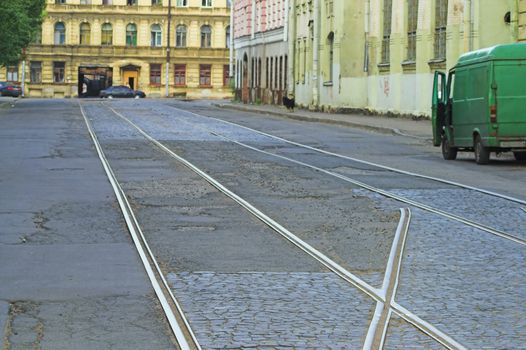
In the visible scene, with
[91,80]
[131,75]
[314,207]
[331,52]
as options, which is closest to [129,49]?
[131,75]

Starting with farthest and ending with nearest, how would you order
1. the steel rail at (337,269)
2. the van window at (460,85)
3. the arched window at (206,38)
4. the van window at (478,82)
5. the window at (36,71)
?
the arched window at (206,38), the window at (36,71), the van window at (460,85), the van window at (478,82), the steel rail at (337,269)

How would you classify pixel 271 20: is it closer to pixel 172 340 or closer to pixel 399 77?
pixel 399 77

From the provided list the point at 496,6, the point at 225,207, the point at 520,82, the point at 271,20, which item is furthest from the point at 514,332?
the point at 271,20

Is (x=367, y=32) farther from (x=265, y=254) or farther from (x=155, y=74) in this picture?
(x=155, y=74)

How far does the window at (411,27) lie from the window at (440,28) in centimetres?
301

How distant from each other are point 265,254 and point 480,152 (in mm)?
15151

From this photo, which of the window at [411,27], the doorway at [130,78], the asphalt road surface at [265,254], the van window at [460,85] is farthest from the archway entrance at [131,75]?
the asphalt road surface at [265,254]

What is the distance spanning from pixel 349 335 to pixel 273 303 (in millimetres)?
1266

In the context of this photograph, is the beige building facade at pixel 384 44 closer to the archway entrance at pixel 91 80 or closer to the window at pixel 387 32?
the window at pixel 387 32

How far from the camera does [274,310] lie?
8961mm

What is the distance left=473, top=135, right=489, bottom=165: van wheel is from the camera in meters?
26.3

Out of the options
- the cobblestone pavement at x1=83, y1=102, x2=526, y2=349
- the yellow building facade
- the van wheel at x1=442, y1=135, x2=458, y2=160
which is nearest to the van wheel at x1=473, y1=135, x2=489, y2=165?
the van wheel at x1=442, y1=135, x2=458, y2=160

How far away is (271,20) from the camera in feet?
277

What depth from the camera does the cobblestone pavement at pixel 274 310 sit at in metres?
7.91
